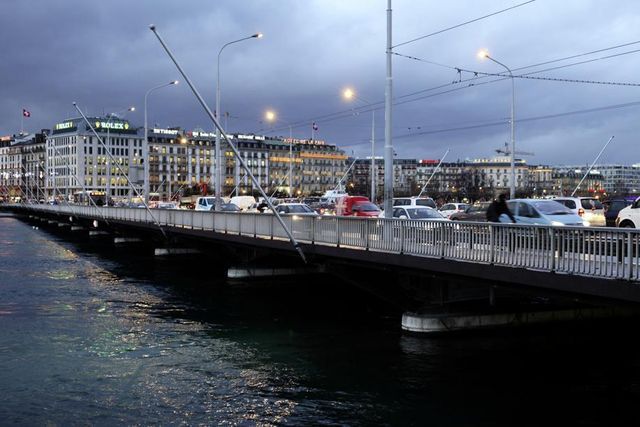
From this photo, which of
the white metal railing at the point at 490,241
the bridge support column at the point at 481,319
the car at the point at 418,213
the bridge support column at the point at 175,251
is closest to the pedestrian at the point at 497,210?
the white metal railing at the point at 490,241

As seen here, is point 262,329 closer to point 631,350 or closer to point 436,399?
point 436,399

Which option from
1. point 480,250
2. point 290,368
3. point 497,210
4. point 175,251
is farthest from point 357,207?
point 480,250

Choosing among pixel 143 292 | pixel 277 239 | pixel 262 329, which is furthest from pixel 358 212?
pixel 262 329

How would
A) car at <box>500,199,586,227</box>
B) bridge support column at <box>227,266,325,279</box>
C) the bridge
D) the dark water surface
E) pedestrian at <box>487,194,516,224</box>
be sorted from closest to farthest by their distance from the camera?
the bridge < the dark water surface < pedestrian at <box>487,194,516,224</box> < car at <box>500,199,586,227</box> < bridge support column at <box>227,266,325,279</box>

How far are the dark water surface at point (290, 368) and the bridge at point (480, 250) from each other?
2307 mm

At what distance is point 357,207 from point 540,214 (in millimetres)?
13677

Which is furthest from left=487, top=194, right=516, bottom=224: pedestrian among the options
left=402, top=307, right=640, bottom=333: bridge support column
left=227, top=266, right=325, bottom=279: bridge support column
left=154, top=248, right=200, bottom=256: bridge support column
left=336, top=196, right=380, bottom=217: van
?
left=154, top=248, right=200, bottom=256: bridge support column

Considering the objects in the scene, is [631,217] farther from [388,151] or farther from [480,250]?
[480,250]

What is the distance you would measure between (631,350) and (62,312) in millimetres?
19009

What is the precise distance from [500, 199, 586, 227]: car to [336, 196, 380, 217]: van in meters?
10.8

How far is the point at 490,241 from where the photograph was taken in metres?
16.7

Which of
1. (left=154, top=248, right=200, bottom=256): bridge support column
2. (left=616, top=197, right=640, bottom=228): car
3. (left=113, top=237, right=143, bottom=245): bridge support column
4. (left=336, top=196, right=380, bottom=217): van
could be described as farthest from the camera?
(left=113, top=237, right=143, bottom=245): bridge support column

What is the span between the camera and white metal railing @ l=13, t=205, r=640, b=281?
13.3 m

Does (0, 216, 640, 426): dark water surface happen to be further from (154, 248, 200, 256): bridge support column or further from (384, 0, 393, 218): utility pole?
(154, 248, 200, 256): bridge support column
